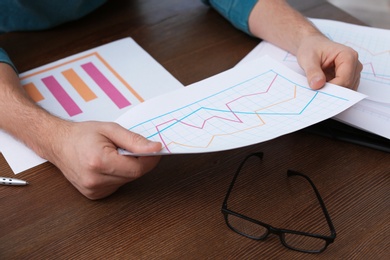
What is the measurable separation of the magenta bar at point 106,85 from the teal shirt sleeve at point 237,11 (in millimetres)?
350

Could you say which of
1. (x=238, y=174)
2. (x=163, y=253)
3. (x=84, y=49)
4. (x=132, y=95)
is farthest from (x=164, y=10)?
(x=163, y=253)

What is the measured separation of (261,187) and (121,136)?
9.4 inches

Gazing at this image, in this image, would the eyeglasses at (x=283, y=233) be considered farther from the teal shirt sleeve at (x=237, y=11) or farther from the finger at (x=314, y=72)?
the teal shirt sleeve at (x=237, y=11)

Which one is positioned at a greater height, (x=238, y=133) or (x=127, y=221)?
(x=238, y=133)

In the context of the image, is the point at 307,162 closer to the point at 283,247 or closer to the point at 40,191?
the point at 283,247

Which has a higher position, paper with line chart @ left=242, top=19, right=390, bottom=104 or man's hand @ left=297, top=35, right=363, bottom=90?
man's hand @ left=297, top=35, right=363, bottom=90

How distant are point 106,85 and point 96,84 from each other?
23 millimetres

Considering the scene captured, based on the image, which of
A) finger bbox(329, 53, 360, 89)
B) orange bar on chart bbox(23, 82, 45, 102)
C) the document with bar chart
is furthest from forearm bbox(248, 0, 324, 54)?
orange bar on chart bbox(23, 82, 45, 102)

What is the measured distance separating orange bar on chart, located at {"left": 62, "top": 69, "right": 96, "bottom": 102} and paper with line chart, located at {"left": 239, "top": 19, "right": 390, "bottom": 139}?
0.35m

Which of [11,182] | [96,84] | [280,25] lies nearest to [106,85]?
[96,84]

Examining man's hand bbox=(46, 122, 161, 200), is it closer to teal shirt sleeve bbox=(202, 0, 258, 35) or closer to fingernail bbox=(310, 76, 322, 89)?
fingernail bbox=(310, 76, 322, 89)

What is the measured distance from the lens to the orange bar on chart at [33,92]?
Result: 2.98 ft

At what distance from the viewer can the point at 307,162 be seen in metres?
0.75

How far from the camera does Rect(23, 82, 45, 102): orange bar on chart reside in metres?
0.91
